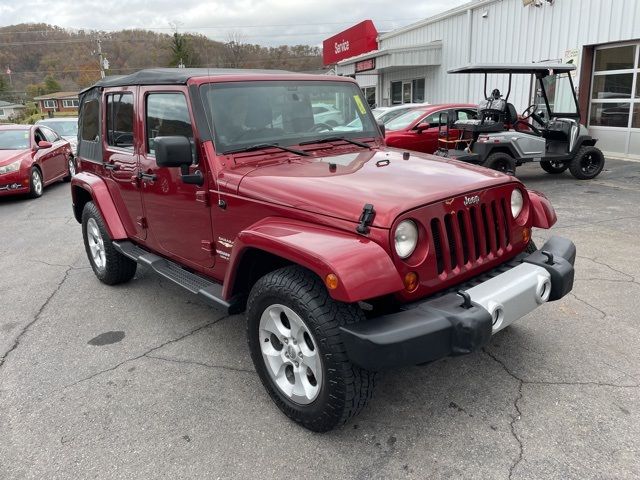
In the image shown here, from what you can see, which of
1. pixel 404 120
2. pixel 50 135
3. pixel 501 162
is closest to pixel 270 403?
pixel 501 162

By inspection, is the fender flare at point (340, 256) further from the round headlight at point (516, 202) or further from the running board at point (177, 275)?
the round headlight at point (516, 202)

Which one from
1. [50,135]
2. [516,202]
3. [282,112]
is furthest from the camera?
[50,135]

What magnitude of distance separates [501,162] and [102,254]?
701cm

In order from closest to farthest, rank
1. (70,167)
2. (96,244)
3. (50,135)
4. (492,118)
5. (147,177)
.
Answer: (147,177)
(96,244)
(492,118)
(50,135)
(70,167)

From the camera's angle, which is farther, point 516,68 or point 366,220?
point 516,68

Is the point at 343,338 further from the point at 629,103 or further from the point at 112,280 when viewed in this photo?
the point at 629,103

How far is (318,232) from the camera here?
2.66m

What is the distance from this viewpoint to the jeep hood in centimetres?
265

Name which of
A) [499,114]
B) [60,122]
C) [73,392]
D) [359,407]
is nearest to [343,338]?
[359,407]

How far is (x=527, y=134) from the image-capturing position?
9.52 meters

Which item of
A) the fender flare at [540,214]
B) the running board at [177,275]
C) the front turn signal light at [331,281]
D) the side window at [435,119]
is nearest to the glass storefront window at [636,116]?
the side window at [435,119]

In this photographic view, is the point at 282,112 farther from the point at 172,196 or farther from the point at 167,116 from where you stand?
the point at 172,196

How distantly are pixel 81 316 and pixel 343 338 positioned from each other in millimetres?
3037

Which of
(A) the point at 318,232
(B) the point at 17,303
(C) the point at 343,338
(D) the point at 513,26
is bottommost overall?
(B) the point at 17,303
